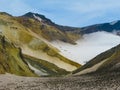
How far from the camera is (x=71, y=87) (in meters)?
77.5

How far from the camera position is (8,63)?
171750 millimetres

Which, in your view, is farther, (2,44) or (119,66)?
(2,44)

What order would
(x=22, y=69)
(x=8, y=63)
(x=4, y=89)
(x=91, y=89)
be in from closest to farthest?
(x=91, y=89) < (x=4, y=89) < (x=8, y=63) < (x=22, y=69)

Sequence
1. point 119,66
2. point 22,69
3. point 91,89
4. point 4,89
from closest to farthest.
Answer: point 91,89
point 4,89
point 119,66
point 22,69

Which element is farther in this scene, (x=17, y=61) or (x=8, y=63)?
(x=17, y=61)

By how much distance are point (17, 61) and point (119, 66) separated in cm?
9913

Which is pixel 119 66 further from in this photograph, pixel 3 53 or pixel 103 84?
pixel 3 53

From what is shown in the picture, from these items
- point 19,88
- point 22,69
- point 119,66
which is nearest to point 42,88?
point 19,88

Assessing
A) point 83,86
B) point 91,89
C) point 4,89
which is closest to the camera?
point 91,89

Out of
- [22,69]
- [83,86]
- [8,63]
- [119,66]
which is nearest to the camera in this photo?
[83,86]

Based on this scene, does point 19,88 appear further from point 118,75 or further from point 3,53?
point 3,53

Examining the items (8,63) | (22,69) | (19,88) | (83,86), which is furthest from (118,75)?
(22,69)

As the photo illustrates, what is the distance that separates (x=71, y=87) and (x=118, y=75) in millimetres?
12090

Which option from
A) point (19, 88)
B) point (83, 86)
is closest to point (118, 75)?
point (83, 86)
